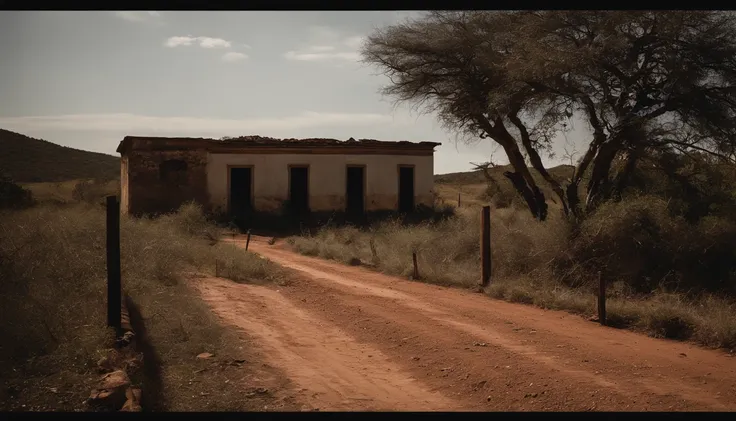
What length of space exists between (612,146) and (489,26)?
5.37m

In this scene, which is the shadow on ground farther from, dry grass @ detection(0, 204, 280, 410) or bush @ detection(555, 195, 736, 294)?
bush @ detection(555, 195, 736, 294)

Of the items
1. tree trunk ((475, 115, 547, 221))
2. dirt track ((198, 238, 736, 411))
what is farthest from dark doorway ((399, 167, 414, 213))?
dirt track ((198, 238, 736, 411))

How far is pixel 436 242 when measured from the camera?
1505 centimetres

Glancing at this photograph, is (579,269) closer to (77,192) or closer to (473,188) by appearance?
(77,192)

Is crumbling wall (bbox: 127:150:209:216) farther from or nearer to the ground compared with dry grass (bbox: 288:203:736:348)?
farther from the ground

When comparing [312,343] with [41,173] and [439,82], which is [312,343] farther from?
[41,173]

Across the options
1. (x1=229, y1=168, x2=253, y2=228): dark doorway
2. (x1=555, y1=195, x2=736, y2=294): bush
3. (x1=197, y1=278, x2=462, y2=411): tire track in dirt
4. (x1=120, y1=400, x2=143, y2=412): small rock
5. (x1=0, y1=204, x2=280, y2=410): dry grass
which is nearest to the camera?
(x1=120, y1=400, x2=143, y2=412): small rock

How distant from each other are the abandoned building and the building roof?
37mm

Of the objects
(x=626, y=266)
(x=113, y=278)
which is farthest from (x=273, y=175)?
(x=113, y=278)

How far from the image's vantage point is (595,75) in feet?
43.5

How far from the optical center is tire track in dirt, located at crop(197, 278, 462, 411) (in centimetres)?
581

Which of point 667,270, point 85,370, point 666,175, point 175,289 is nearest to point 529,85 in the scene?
point 666,175

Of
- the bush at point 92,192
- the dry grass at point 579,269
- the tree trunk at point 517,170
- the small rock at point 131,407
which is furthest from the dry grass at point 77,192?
the small rock at point 131,407

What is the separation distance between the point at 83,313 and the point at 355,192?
1941 centimetres
